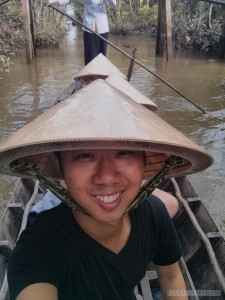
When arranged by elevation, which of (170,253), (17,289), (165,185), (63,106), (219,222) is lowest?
(219,222)

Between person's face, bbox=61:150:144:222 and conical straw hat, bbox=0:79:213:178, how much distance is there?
4.1 inches

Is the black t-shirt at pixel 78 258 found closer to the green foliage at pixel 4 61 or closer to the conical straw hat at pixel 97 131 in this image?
the conical straw hat at pixel 97 131

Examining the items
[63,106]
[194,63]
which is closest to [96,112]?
[63,106]

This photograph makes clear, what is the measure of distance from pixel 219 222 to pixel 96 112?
300cm

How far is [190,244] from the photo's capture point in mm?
2436

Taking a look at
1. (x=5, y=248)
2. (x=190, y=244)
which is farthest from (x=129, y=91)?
(x=5, y=248)

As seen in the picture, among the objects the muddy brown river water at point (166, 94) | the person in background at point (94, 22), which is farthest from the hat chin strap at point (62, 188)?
the person in background at point (94, 22)

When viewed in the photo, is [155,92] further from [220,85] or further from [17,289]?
[17,289]

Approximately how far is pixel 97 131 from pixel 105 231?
0.51 m

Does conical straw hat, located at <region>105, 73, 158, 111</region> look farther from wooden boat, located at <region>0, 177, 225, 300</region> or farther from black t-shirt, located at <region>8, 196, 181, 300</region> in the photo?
black t-shirt, located at <region>8, 196, 181, 300</region>

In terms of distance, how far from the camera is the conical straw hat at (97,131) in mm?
873

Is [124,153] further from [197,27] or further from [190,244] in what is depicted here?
[197,27]

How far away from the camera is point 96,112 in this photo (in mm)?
949

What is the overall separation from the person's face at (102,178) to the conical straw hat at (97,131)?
4.1 inches
